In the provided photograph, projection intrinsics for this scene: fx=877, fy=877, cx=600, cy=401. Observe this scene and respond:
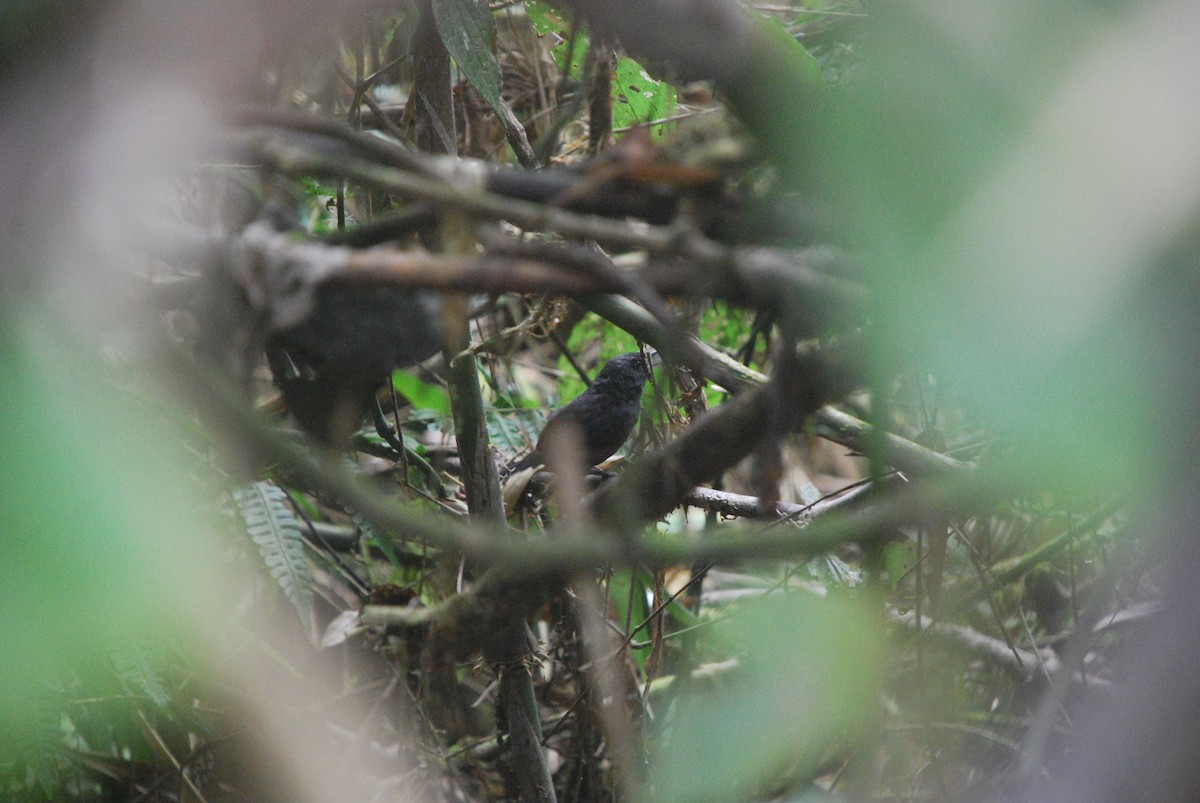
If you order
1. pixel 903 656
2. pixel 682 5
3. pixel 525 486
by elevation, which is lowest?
pixel 903 656

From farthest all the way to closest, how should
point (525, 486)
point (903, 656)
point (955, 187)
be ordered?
point (903, 656), point (525, 486), point (955, 187)

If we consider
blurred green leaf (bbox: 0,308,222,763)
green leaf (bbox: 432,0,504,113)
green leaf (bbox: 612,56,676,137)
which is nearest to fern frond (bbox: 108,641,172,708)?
blurred green leaf (bbox: 0,308,222,763)

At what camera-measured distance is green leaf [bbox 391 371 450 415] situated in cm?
238

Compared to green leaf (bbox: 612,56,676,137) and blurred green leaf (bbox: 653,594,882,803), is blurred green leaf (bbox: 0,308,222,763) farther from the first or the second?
green leaf (bbox: 612,56,676,137)

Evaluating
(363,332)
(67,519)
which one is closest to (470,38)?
(363,332)

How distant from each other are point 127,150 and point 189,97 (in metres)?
0.08

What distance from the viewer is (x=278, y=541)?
171cm

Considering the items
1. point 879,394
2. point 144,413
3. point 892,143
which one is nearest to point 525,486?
point 144,413

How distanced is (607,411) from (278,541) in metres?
0.69

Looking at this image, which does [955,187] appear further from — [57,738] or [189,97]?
[57,738]

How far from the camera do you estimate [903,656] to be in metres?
2.00

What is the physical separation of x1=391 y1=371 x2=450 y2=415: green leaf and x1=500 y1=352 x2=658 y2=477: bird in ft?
2.00

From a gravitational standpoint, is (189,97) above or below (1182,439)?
above

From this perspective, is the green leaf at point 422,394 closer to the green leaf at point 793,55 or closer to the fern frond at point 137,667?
the fern frond at point 137,667
